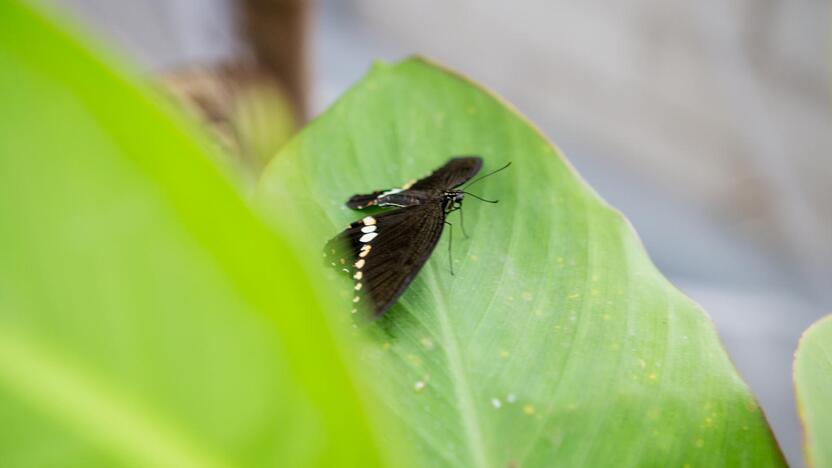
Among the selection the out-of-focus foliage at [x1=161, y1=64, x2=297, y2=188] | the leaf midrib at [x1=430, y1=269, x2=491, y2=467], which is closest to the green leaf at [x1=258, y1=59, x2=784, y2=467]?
the leaf midrib at [x1=430, y1=269, x2=491, y2=467]

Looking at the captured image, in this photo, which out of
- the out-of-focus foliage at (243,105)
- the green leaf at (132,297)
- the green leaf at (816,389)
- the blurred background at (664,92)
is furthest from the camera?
the blurred background at (664,92)

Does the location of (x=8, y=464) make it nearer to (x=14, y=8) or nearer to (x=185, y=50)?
(x=14, y=8)

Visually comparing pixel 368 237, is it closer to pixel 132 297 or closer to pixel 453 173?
pixel 453 173

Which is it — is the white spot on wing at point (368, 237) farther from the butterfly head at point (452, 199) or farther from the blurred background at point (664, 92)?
the blurred background at point (664, 92)

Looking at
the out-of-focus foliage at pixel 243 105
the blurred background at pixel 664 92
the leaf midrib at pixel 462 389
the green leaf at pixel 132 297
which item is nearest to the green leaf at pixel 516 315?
the leaf midrib at pixel 462 389

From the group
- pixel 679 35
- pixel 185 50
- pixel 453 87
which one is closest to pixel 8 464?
pixel 453 87

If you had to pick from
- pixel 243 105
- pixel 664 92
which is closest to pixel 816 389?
pixel 243 105
